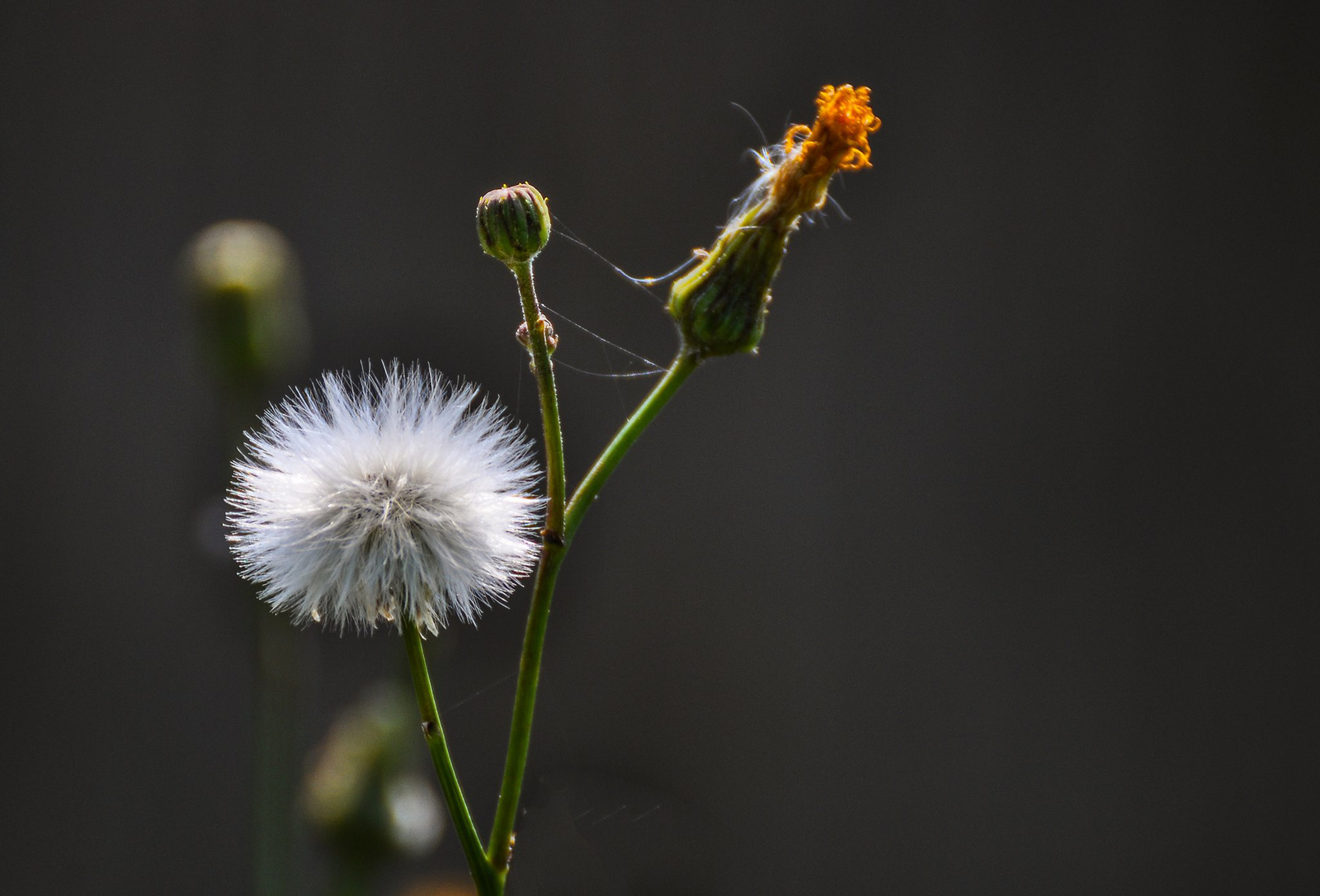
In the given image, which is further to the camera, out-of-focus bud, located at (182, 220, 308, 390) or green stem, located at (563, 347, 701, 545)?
out-of-focus bud, located at (182, 220, 308, 390)

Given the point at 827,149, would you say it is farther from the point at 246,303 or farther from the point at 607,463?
the point at 246,303

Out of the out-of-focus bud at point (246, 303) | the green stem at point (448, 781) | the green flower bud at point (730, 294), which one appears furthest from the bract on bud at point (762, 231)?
the out-of-focus bud at point (246, 303)

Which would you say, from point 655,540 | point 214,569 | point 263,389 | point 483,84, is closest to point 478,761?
point 655,540

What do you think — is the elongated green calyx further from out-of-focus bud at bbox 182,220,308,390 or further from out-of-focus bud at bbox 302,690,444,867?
out-of-focus bud at bbox 182,220,308,390

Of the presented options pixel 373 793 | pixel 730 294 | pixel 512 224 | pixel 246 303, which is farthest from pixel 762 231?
pixel 246 303

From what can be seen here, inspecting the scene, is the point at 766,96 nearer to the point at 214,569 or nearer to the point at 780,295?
the point at 780,295

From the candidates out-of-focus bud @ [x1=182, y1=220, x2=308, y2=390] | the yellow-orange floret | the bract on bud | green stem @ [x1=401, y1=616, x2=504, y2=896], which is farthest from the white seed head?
out-of-focus bud @ [x1=182, y1=220, x2=308, y2=390]

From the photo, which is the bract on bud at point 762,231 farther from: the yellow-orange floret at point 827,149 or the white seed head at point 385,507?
the white seed head at point 385,507
